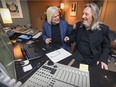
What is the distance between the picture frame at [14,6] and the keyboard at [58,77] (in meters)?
2.90

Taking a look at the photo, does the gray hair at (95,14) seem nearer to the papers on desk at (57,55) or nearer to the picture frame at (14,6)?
the papers on desk at (57,55)

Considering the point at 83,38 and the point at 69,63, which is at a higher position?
the point at 83,38

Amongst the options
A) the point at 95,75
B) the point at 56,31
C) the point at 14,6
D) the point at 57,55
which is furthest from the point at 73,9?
the point at 95,75

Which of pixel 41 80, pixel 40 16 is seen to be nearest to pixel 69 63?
pixel 41 80

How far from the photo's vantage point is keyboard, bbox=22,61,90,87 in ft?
2.44

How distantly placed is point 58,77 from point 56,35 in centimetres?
98

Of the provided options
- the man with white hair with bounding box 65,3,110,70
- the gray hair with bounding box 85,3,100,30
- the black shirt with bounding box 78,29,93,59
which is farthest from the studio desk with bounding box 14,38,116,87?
the gray hair with bounding box 85,3,100,30

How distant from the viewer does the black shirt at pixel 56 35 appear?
1.66 metres

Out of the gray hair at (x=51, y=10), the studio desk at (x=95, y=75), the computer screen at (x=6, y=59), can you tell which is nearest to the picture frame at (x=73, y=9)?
the gray hair at (x=51, y=10)

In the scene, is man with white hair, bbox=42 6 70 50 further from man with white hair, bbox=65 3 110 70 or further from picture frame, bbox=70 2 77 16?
picture frame, bbox=70 2 77 16

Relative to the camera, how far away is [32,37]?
1.87 m

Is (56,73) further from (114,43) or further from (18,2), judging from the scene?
(18,2)

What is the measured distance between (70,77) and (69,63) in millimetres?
237

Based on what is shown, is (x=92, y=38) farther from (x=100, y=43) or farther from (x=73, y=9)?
(x=73, y=9)
